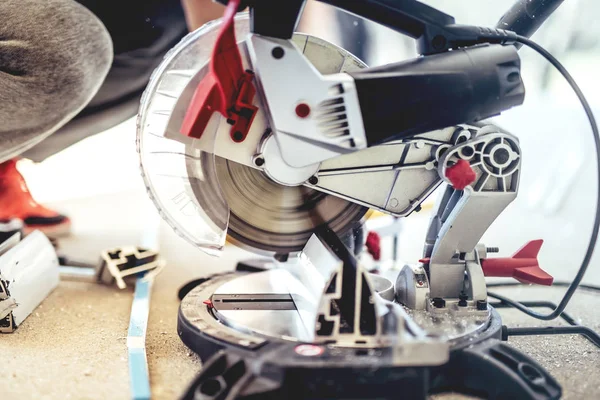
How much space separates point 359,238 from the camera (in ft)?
3.75

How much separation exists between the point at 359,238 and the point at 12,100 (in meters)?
0.82

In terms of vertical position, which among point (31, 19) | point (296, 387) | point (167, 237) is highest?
point (31, 19)

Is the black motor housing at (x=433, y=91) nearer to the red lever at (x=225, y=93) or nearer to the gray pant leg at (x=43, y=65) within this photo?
the red lever at (x=225, y=93)

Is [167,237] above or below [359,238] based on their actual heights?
below

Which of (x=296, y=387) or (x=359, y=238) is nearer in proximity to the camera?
(x=296, y=387)

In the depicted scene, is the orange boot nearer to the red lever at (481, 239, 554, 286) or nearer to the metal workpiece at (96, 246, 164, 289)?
the metal workpiece at (96, 246, 164, 289)

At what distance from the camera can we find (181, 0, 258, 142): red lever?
0.80 meters

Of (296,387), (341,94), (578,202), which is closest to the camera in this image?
(296,387)

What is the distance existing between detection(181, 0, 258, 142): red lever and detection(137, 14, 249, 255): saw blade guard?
0.04 m

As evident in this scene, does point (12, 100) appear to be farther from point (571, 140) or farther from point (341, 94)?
point (571, 140)

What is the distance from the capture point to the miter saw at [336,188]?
0.72 meters

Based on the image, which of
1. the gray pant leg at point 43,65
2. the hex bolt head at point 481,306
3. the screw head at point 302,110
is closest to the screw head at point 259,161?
the screw head at point 302,110

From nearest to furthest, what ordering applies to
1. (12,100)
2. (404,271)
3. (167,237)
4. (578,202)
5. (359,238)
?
(404,271)
(359,238)
(12,100)
(167,237)
(578,202)

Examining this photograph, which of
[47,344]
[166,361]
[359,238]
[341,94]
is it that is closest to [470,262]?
[359,238]
